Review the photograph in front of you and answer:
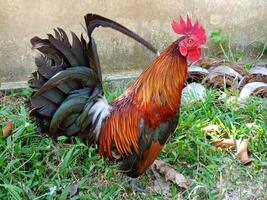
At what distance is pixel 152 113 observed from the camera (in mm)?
3109

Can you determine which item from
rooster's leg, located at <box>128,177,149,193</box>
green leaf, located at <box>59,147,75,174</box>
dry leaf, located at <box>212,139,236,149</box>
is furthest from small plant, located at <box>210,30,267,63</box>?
green leaf, located at <box>59,147,75,174</box>

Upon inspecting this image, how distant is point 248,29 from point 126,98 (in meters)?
2.25

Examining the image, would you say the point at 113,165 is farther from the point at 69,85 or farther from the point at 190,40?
the point at 190,40

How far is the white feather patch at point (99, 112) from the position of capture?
10.3ft

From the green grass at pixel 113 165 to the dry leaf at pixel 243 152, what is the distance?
5cm

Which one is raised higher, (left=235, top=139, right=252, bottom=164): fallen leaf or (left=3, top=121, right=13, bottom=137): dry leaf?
(left=3, top=121, right=13, bottom=137): dry leaf

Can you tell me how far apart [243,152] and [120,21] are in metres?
1.79

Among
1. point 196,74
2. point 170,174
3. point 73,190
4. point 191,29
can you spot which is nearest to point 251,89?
point 196,74

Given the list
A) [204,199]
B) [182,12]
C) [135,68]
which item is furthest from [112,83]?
[204,199]

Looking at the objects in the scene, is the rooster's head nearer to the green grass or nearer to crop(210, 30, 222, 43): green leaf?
the green grass

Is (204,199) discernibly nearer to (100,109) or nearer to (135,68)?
(100,109)

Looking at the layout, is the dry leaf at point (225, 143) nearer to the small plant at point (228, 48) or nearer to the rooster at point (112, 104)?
the rooster at point (112, 104)

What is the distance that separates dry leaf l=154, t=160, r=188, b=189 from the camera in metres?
3.49

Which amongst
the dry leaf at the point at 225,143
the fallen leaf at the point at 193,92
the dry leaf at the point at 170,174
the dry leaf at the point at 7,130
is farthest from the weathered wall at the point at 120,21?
the dry leaf at the point at 170,174
